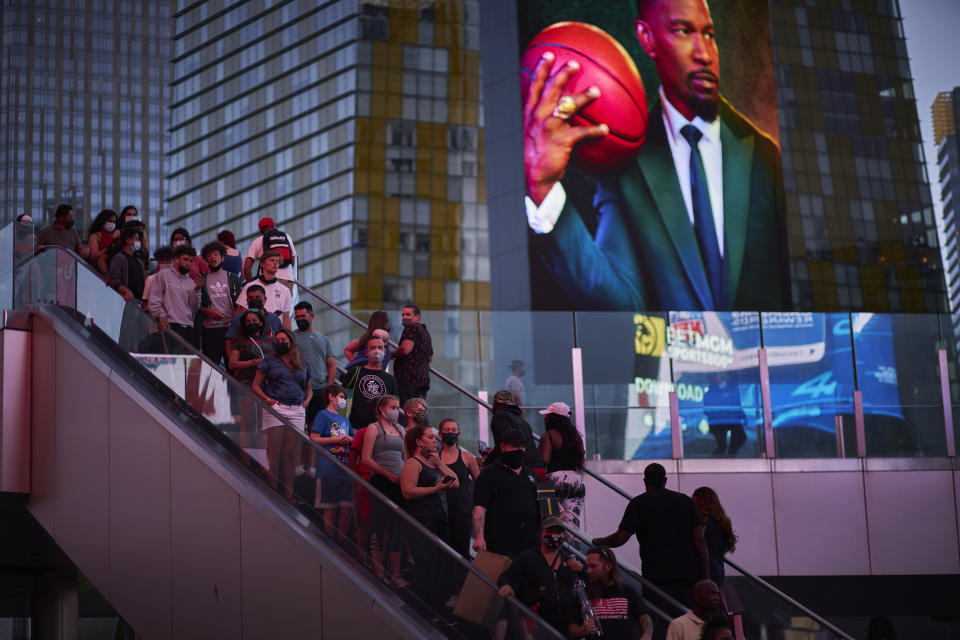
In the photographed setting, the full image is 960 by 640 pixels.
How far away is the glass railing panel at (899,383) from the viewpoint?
1608cm

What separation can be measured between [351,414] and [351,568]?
8.15 feet

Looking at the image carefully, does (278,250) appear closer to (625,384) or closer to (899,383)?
(625,384)

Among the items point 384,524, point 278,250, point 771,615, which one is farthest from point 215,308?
point 771,615

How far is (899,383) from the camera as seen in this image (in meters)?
16.5

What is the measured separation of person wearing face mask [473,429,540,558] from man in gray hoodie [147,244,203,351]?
3.89 meters

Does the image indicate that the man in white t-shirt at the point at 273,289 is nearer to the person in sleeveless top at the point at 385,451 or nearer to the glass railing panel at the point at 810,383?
the person in sleeveless top at the point at 385,451

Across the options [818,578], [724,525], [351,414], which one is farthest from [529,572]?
[818,578]

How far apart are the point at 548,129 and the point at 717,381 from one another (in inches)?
1225

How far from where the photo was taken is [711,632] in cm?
800

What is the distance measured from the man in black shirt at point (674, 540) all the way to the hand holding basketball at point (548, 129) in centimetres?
3701

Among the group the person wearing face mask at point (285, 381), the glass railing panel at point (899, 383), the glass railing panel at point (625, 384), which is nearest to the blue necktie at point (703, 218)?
the glass railing panel at point (899, 383)

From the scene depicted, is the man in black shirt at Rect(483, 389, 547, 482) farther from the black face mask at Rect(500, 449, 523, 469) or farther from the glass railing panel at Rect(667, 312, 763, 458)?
the glass railing panel at Rect(667, 312, 763, 458)

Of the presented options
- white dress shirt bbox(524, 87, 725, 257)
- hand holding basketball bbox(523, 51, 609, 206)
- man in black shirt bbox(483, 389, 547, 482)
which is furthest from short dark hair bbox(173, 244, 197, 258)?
hand holding basketball bbox(523, 51, 609, 206)

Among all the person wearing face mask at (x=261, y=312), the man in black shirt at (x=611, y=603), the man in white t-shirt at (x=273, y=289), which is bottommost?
the man in black shirt at (x=611, y=603)
